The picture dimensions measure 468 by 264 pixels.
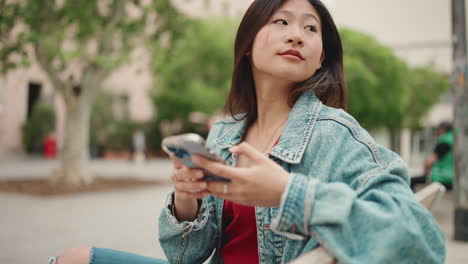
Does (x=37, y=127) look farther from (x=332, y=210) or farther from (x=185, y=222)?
(x=332, y=210)

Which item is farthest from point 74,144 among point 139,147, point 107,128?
point 107,128

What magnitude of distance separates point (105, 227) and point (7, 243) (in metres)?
1.55

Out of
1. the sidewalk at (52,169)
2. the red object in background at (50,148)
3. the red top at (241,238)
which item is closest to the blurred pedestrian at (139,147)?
the sidewalk at (52,169)

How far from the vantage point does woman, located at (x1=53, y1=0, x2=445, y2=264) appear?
3.69ft

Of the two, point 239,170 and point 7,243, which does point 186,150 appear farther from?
point 7,243

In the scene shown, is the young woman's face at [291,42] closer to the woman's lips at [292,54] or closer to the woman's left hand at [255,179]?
the woman's lips at [292,54]

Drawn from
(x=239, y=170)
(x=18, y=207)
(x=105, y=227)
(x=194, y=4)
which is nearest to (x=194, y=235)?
(x=239, y=170)

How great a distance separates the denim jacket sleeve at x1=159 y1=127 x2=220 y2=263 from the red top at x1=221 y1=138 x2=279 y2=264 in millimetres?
55

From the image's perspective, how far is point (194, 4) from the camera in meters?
37.3

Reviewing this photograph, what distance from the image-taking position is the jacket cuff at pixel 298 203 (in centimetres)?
114

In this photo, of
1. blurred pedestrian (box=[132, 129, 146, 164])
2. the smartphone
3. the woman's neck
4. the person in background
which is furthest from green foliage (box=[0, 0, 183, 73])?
blurred pedestrian (box=[132, 129, 146, 164])

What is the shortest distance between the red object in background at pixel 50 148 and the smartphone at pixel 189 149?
27146mm

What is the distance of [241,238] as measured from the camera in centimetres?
171

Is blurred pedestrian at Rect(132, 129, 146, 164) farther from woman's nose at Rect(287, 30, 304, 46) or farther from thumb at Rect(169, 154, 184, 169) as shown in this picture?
thumb at Rect(169, 154, 184, 169)
